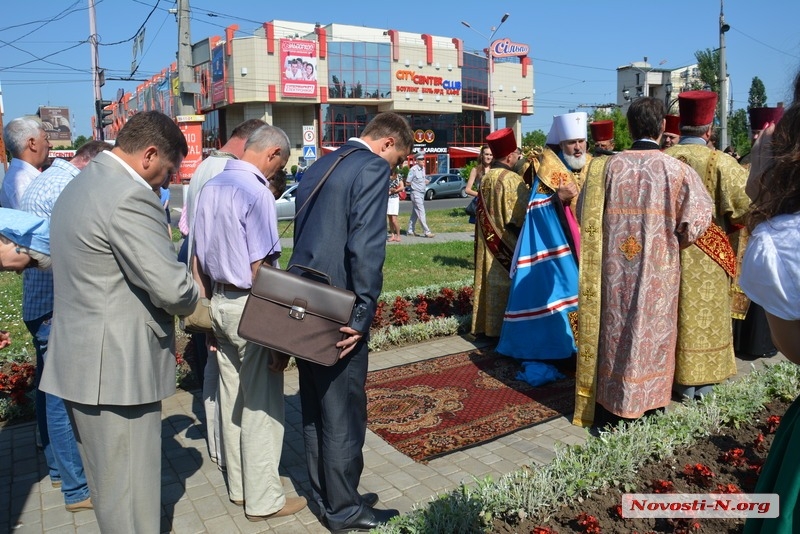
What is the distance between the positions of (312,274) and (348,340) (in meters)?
0.37

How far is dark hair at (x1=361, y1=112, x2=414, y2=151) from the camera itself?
329 cm

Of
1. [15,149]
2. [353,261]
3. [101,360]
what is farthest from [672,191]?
[15,149]

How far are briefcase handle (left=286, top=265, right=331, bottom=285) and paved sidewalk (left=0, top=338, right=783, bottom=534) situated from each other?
1.28m

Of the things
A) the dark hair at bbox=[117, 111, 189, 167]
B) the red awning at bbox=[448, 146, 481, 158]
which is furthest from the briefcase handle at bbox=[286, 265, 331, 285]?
the red awning at bbox=[448, 146, 481, 158]

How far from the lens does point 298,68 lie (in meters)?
45.4

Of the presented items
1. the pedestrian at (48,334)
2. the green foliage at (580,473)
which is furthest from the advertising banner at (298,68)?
the green foliage at (580,473)

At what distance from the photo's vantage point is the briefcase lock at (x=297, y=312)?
293 cm

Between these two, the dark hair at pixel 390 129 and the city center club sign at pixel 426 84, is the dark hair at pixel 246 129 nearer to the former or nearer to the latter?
the dark hair at pixel 390 129

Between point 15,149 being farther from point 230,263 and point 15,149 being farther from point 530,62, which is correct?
point 530,62

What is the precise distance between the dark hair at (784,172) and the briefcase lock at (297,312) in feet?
6.09

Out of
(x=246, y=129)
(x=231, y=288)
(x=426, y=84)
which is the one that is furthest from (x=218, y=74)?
(x=231, y=288)

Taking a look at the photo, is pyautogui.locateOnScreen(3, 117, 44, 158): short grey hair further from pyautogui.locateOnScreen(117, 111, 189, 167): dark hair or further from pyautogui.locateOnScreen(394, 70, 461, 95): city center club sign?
pyautogui.locateOnScreen(394, 70, 461, 95): city center club sign

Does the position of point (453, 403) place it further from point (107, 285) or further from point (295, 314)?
point (107, 285)

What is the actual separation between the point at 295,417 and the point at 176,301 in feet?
7.91
